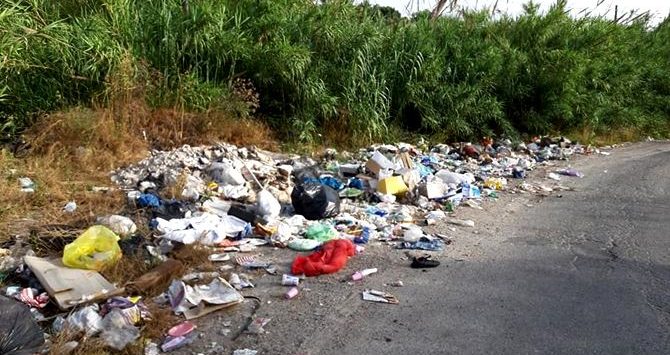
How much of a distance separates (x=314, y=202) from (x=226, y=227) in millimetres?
841

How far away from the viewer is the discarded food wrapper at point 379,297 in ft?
12.1

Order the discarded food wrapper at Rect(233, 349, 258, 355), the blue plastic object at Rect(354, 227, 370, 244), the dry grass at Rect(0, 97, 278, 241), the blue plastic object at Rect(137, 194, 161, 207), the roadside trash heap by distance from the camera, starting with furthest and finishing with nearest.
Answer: the blue plastic object at Rect(137, 194, 161, 207) < the dry grass at Rect(0, 97, 278, 241) < the blue plastic object at Rect(354, 227, 370, 244) < the roadside trash heap < the discarded food wrapper at Rect(233, 349, 258, 355)

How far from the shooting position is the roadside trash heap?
3379 millimetres

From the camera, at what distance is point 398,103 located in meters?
9.98

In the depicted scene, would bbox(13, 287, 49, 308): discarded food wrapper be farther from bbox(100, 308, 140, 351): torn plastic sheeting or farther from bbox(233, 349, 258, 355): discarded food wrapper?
bbox(233, 349, 258, 355): discarded food wrapper

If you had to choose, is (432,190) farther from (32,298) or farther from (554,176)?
(32,298)

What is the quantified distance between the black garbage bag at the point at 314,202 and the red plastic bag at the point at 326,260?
848 millimetres

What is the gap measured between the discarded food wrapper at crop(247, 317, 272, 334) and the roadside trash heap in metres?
0.01

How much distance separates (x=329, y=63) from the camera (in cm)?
908

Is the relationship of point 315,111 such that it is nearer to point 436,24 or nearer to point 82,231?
point 436,24

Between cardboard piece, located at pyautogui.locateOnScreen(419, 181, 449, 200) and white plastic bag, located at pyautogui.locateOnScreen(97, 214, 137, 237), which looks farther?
cardboard piece, located at pyautogui.locateOnScreen(419, 181, 449, 200)

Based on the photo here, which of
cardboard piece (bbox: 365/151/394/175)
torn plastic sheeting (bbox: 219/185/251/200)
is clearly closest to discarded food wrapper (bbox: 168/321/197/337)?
torn plastic sheeting (bbox: 219/185/251/200)

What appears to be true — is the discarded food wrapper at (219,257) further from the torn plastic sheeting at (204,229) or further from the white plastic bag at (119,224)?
the white plastic bag at (119,224)

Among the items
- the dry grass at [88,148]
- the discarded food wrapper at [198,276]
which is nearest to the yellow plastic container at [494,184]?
the dry grass at [88,148]
